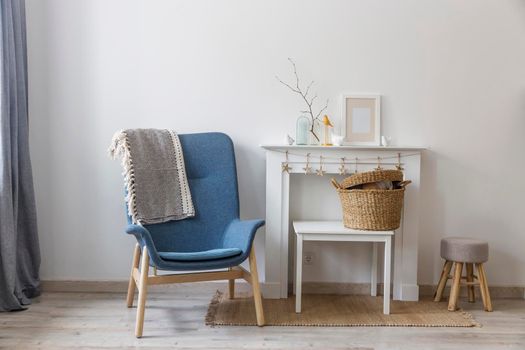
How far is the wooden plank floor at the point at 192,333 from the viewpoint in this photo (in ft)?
8.24

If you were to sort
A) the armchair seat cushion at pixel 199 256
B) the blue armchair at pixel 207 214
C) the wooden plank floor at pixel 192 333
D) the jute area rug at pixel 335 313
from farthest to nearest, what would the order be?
the blue armchair at pixel 207 214 → the jute area rug at pixel 335 313 → the armchair seat cushion at pixel 199 256 → the wooden plank floor at pixel 192 333

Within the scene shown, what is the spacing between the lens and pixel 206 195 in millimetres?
3191

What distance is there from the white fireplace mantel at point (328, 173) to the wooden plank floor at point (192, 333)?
15.9 inches

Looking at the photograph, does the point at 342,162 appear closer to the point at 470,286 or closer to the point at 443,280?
the point at 443,280

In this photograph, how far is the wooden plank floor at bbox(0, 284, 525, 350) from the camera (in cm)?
251

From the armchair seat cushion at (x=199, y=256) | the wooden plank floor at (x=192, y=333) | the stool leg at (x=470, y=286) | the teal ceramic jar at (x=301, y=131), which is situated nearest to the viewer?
the wooden plank floor at (x=192, y=333)

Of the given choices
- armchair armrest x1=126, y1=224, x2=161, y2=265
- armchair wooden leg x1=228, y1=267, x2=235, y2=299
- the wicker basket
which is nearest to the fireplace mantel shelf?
the wicker basket

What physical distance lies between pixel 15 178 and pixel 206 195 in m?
1.04

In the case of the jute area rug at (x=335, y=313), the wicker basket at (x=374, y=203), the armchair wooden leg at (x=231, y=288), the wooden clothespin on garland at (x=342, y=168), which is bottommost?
the jute area rug at (x=335, y=313)

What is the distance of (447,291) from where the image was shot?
339cm

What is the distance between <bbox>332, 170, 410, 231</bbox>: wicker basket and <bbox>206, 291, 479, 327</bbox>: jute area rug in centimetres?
46

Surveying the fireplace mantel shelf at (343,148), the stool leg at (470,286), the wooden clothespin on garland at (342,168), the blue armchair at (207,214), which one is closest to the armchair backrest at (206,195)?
the blue armchair at (207,214)

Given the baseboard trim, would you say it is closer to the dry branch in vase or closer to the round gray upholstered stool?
the round gray upholstered stool

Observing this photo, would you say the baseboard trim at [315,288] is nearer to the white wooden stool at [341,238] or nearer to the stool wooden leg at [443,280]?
the stool wooden leg at [443,280]
